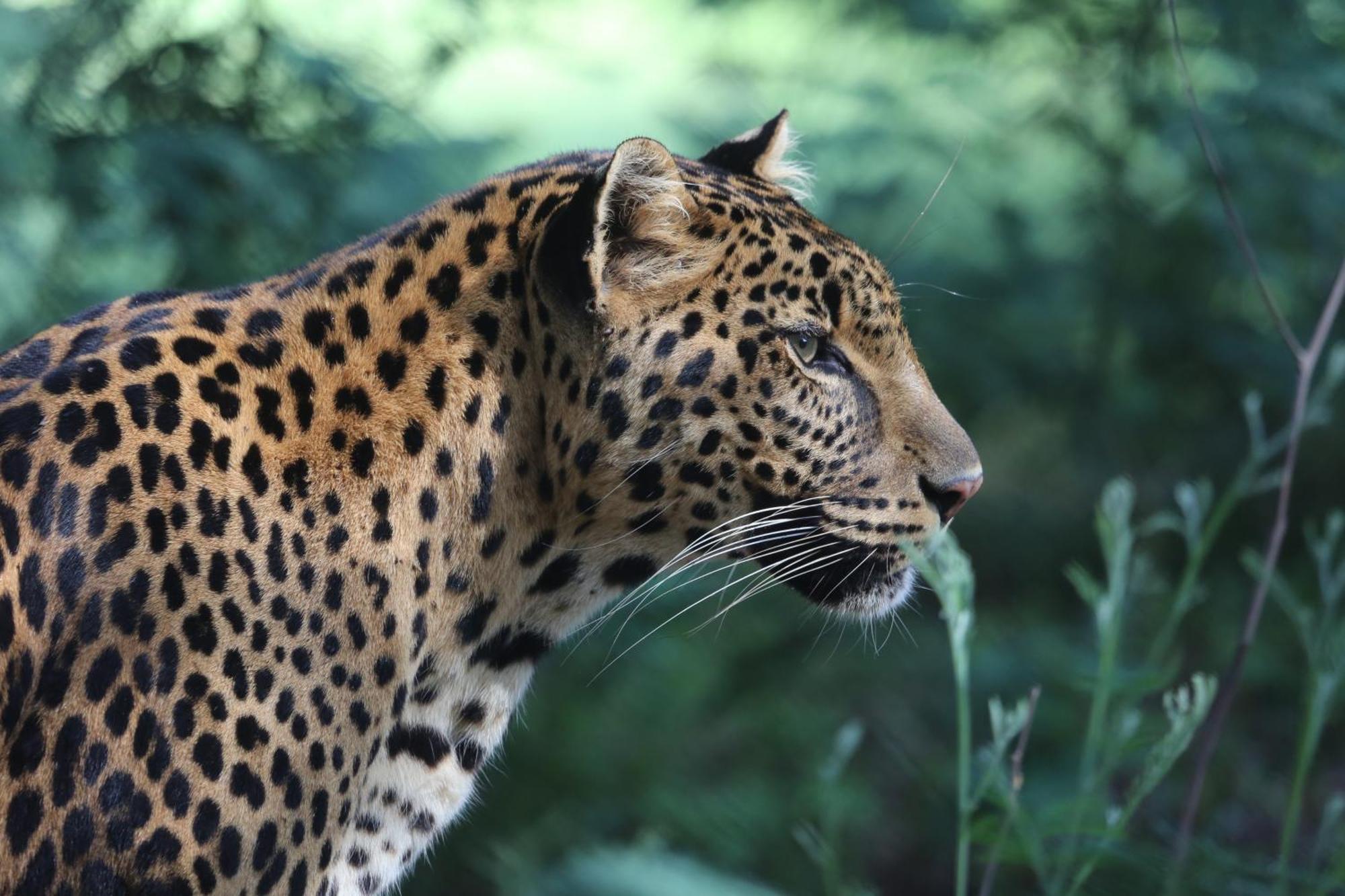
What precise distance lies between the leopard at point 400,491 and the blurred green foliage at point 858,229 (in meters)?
2.51

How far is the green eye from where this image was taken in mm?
4004

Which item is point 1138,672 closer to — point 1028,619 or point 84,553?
point 84,553

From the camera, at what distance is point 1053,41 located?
29.8ft

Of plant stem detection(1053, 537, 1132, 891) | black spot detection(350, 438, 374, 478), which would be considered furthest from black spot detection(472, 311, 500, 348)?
plant stem detection(1053, 537, 1132, 891)

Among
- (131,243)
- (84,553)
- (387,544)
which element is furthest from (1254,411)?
(131,243)

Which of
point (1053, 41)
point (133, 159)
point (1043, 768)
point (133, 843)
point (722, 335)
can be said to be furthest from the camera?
point (1053, 41)

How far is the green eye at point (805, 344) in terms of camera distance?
4004 mm

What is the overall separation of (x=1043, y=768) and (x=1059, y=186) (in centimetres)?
390

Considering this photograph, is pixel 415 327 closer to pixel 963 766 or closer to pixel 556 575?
pixel 556 575

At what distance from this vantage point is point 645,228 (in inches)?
151

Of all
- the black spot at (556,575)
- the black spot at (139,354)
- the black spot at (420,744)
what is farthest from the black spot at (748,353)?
the black spot at (139,354)

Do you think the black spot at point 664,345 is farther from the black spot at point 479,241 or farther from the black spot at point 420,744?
the black spot at point 420,744

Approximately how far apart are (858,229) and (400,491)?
4.89m

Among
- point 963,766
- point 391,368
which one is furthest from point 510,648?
point 963,766
